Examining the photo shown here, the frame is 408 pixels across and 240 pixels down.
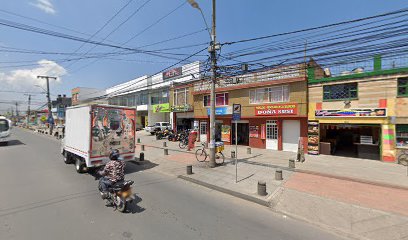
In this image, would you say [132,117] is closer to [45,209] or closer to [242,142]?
[45,209]

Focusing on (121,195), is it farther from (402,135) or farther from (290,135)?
(402,135)

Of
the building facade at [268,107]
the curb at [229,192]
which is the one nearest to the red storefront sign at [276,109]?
the building facade at [268,107]

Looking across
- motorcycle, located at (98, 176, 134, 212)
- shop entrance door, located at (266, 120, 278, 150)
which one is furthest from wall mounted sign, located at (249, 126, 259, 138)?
motorcycle, located at (98, 176, 134, 212)

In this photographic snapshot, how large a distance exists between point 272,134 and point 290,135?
1377 mm

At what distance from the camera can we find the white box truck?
8.36 m

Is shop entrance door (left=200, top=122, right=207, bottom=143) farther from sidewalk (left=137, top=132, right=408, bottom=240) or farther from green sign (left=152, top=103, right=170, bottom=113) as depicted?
green sign (left=152, top=103, right=170, bottom=113)

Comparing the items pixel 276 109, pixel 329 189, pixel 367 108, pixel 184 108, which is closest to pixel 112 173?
pixel 329 189

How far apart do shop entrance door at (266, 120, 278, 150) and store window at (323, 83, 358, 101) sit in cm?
410

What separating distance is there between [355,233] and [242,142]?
1520cm

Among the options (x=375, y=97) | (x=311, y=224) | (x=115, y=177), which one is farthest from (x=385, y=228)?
(x=375, y=97)

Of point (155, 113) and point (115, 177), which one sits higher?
point (155, 113)

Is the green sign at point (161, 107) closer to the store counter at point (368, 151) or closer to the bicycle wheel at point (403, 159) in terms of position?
the store counter at point (368, 151)

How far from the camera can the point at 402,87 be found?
1170 cm

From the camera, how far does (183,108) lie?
2355 centimetres
